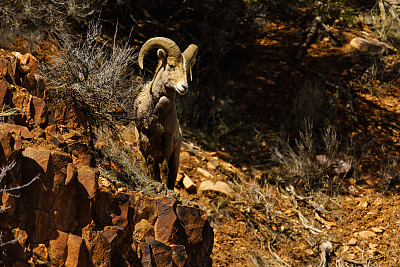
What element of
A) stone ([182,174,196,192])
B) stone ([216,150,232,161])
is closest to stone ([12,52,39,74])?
stone ([182,174,196,192])

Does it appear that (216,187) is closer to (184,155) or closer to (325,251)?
(184,155)

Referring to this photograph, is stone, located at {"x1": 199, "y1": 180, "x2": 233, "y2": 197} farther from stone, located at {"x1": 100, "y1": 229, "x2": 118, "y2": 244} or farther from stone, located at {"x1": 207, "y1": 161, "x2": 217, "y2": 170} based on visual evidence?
stone, located at {"x1": 100, "y1": 229, "x2": 118, "y2": 244}

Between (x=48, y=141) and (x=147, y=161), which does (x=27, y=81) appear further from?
(x=147, y=161)

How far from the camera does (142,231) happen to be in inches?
174

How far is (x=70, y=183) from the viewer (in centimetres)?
380

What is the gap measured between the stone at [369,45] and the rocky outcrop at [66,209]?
348 inches

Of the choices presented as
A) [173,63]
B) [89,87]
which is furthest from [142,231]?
[173,63]

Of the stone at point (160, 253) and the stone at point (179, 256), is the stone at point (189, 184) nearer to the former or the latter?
the stone at point (179, 256)

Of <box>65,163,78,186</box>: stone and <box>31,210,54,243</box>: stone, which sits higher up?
<box>65,163,78,186</box>: stone

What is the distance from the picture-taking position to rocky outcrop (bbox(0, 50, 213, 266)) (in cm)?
337

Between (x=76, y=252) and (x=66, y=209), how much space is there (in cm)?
34

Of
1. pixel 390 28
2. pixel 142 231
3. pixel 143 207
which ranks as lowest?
pixel 142 231

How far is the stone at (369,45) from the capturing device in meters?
12.3

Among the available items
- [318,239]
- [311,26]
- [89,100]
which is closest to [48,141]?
[89,100]
